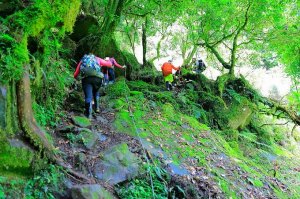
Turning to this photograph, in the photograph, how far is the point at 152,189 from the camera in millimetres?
6633

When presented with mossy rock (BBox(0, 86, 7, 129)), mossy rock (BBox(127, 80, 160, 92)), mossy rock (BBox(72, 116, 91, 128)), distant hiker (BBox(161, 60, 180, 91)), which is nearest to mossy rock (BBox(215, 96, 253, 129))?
distant hiker (BBox(161, 60, 180, 91))

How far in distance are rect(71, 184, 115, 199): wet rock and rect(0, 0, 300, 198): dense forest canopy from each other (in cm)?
8

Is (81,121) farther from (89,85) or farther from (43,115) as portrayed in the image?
(43,115)

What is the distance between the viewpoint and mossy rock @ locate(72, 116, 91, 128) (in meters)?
8.24

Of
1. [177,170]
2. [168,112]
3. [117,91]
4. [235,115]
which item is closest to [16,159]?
[177,170]

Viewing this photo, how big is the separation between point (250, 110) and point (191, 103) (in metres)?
3.53

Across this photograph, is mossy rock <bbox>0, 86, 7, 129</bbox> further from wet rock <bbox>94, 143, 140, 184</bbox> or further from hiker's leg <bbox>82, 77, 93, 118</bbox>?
hiker's leg <bbox>82, 77, 93, 118</bbox>

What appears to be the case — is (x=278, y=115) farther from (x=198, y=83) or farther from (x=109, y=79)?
(x=109, y=79)

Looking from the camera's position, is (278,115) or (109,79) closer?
(109,79)

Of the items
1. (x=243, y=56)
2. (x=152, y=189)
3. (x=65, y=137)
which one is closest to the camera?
(x=152, y=189)

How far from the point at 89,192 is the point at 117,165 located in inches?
Result: 53.8

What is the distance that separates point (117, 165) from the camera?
22.6ft

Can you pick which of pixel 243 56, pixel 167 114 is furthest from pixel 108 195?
pixel 243 56

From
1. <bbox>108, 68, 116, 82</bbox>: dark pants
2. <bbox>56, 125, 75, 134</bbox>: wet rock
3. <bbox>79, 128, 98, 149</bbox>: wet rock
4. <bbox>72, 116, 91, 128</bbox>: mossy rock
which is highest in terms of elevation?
<bbox>108, 68, 116, 82</bbox>: dark pants
